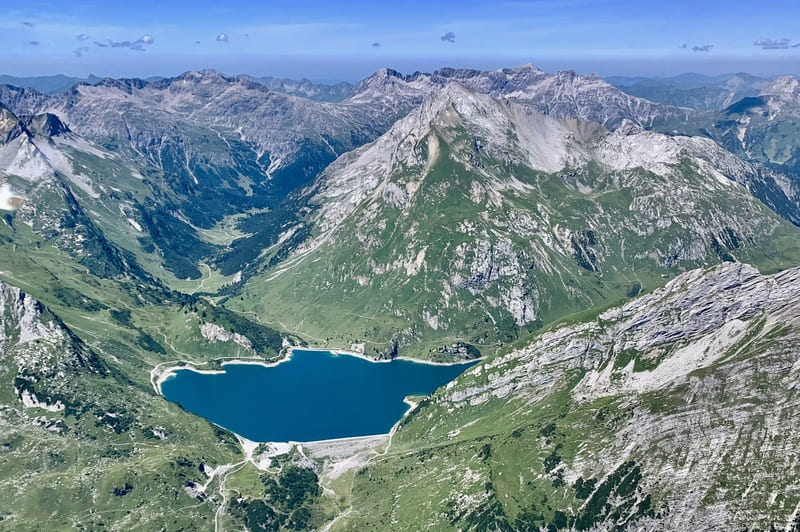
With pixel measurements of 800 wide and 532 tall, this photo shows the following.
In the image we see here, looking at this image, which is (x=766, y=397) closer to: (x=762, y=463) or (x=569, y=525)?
(x=762, y=463)

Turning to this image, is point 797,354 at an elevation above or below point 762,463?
above

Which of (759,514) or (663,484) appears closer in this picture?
(759,514)

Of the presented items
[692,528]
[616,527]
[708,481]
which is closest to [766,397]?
[708,481]

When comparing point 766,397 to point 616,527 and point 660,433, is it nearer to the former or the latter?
point 660,433

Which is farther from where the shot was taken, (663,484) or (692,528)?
(663,484)

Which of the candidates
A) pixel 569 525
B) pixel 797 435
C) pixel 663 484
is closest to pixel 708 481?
pixel 663 484

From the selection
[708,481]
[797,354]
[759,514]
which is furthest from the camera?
[797,354]

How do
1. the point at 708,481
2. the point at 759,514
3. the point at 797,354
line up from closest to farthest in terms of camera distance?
the point at 759,514 < the point at 708,481 < the point at 797,354

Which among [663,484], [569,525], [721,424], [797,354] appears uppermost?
[797,354]

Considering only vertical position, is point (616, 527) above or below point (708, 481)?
below
